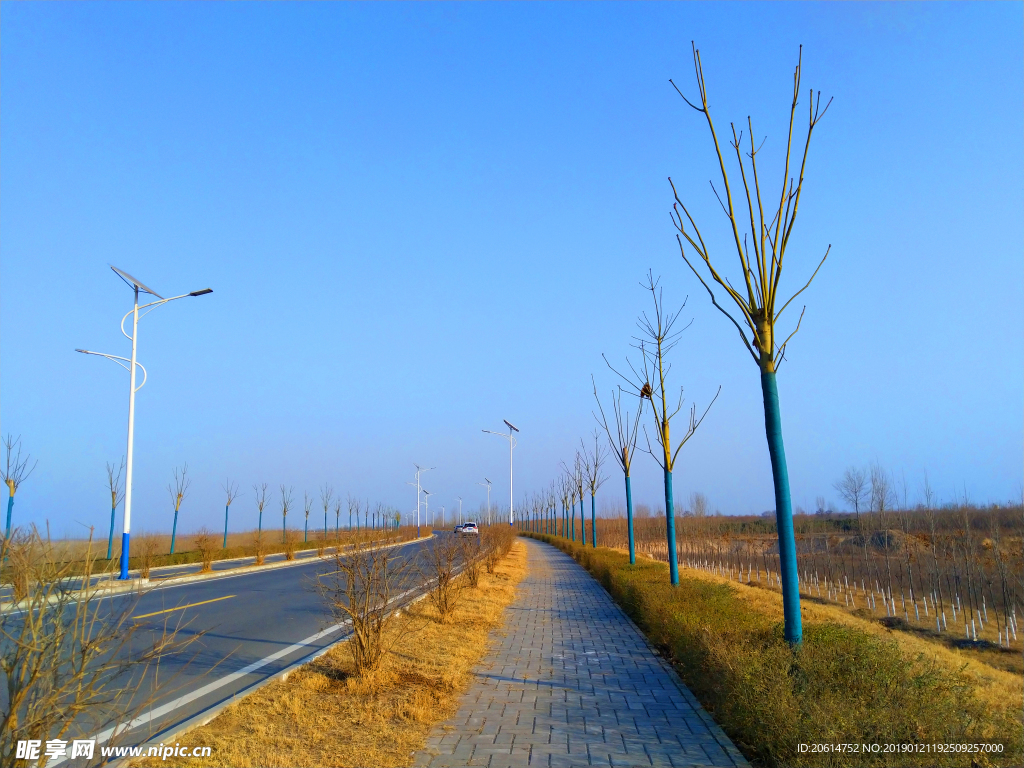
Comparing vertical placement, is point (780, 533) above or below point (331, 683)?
above

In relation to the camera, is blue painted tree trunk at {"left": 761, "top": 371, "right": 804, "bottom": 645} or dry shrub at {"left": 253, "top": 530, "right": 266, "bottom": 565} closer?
blue painted tree trunk at {"left": 761, "top": 371, "right": 804, "bottom": 645}

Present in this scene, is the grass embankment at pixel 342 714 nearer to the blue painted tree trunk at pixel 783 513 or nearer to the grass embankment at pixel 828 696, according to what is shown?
the grass embankment at pixel 828 696

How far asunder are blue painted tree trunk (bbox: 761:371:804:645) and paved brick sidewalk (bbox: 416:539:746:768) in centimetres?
112

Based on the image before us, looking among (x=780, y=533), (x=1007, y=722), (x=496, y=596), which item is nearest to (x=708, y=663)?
(x=780, y=533)

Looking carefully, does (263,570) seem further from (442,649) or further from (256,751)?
(256,751)

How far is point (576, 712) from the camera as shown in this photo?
601 centimetres

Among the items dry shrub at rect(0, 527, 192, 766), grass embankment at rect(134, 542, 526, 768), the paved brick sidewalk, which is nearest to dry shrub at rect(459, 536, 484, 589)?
the paved brick sidewalk

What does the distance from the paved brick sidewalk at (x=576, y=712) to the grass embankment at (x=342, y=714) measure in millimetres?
247

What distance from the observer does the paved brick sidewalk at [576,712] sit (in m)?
4.86

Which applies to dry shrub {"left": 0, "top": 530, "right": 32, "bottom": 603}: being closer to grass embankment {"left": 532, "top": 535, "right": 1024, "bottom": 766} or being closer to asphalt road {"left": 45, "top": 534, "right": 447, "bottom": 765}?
asphalt road {"left": 45, "top": 534, "right": 447, "bottom": 765}

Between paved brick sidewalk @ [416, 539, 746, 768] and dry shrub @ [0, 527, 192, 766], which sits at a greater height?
dry shrub @ [0, 527, 192, 766]

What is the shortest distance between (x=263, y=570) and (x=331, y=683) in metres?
18.7

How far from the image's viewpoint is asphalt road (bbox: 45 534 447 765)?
20.8 ft

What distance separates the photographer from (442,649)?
870 centimetres
